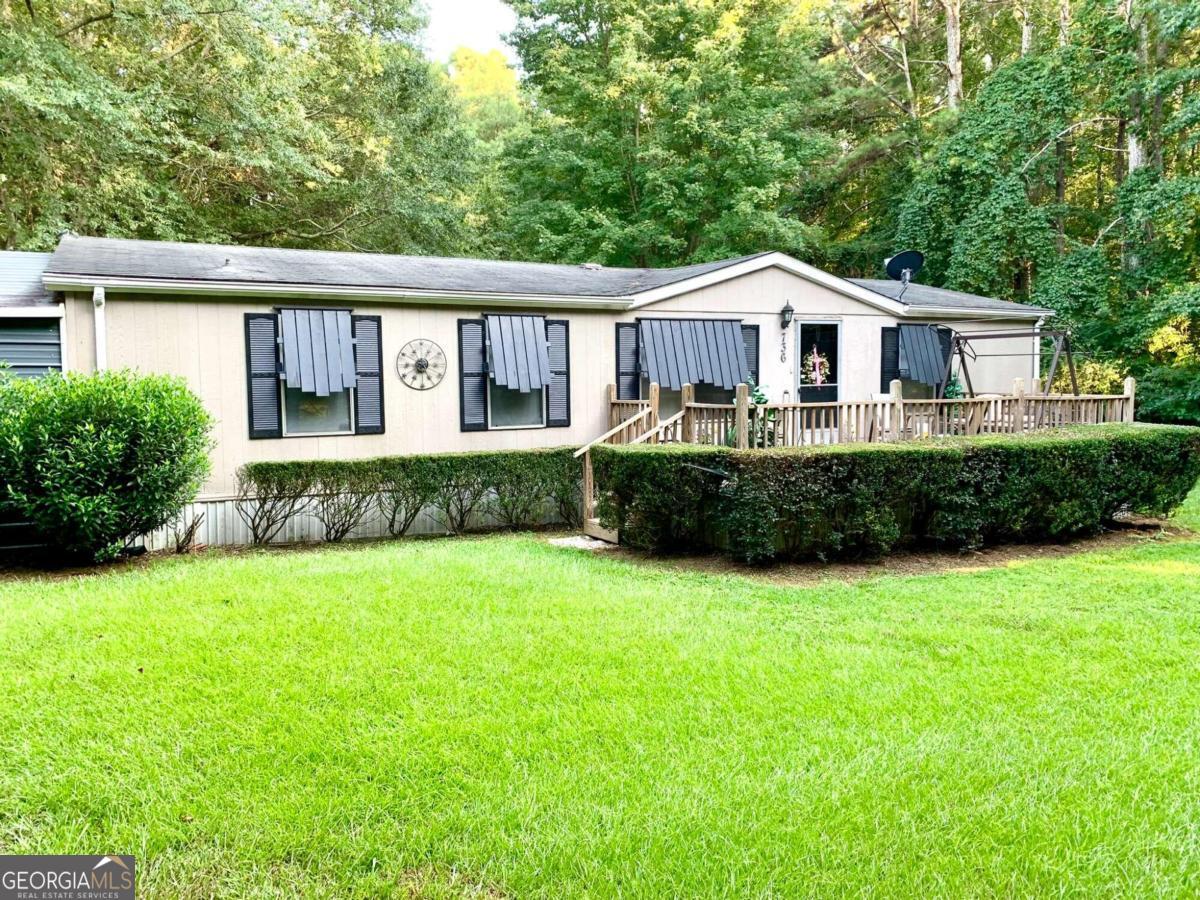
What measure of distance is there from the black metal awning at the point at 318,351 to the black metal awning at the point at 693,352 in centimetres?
375

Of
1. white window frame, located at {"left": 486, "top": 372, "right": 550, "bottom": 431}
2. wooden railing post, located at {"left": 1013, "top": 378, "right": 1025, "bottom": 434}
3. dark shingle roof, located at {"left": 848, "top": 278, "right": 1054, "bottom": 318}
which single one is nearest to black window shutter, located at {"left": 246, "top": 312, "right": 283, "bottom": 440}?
white window frame, located at {"left": 486, "top": 372, "right": 550, "bottom": 431}

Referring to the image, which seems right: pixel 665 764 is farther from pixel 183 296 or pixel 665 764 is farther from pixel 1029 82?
pixel 1029 82

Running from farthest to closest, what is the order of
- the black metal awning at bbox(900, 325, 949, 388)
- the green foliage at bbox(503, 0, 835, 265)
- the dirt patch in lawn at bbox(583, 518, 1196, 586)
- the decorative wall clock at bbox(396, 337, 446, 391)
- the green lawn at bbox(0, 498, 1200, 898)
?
the green foliage at bbox(503, 0, 835, 265), the black metal awning at bbox(900, 325, 949, 388), the decorative wall clock at bbox(396, 337, 446, 391), the dirt patch in lawn at bbox(583, 518, 1196, 586), the green lawn at bbox(0, 498, 1200, 898)

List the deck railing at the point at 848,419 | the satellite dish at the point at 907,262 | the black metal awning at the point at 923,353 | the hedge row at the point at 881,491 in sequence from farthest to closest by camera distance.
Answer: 1. the satellite dish at the point at 907,262
2. the black metal awning at the point at 923,353
3. the deck railing at the point at 848,419
4. the hedge row at the point at 881,491

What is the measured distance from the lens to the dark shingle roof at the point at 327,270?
7.89m

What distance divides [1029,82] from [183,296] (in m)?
17.0

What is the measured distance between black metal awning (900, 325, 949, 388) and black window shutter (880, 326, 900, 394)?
9 centimetres

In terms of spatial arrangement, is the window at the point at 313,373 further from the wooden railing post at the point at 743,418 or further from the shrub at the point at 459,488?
the wooden railing post at the point at 743,418

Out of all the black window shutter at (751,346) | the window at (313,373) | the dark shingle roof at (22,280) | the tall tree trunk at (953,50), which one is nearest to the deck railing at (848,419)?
the black window shutter at (751,346)

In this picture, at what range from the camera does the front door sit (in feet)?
37.1

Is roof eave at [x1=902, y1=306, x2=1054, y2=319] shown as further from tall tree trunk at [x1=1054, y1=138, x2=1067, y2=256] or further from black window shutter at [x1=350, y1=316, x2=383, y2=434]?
A: black window shutter at [x1=350, y1=316, x2=383, y2=434]

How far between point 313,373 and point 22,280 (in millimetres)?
3055

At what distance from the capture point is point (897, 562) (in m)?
7.04

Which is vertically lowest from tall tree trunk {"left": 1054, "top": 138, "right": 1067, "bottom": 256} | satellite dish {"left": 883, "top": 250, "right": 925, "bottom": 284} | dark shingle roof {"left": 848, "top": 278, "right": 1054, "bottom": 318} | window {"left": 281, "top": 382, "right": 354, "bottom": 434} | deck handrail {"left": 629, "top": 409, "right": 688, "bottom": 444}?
deck handrail {"left": 629, "top": 409, "right": 688, "bottom": 444}
